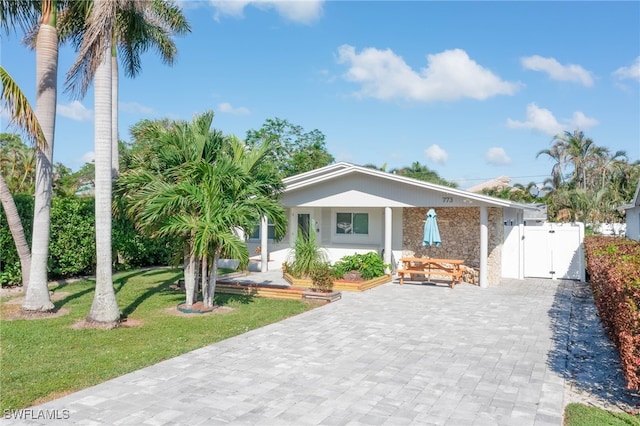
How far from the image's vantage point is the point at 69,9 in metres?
11.4

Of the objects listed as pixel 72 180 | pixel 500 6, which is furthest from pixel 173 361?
pixel 72 180

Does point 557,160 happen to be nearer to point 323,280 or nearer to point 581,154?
point 581,154

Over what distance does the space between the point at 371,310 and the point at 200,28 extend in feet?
41.8

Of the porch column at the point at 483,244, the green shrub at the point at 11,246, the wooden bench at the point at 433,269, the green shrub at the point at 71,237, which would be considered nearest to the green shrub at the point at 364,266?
the wooden bench at the point at 433,269

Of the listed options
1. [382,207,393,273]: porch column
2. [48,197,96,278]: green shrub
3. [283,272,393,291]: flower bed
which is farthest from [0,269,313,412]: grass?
[382,207,393,273]: porch column

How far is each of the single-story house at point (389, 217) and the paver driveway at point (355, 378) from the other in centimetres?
604

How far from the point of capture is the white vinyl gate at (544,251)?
15.8 meters

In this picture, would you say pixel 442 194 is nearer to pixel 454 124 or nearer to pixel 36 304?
pixel 36 304

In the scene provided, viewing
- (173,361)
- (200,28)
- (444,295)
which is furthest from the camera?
(200,28)

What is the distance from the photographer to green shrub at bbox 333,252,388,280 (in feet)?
48.8

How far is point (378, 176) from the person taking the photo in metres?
15.7

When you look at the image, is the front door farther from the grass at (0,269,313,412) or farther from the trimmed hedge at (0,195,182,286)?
the grass at (0,269,313,412)

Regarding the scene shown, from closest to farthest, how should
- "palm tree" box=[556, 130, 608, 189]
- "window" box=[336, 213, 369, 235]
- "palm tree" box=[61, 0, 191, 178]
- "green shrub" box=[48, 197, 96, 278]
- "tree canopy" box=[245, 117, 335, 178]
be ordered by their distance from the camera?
"palm tree" box=[61, 0, 191, 178] < "green shrub" box=[48, 197, 96, 278] < "window" box=[336, 213, 369, 235] < "palm tree" box=[556, 130, 608, 189] < "tree canopy" box=[245, 117, 335, 178]

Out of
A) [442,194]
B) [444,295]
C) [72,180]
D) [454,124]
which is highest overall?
[454,124]
